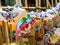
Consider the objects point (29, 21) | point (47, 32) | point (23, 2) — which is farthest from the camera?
point (23, 2)

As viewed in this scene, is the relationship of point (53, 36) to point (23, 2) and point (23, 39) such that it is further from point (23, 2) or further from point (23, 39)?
point (23, 2)

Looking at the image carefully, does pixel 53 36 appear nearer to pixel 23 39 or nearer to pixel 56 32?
pixel 56 32

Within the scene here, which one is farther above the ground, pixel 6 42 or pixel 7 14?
pixel 7 14

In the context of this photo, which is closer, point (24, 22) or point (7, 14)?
point (24, 22)

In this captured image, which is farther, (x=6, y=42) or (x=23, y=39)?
(x=23, y=39)

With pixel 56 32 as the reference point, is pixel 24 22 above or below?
above

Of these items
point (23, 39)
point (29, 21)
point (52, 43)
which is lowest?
point (52, 43)

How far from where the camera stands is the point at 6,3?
5.00 meters

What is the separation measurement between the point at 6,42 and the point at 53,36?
0.68 metres

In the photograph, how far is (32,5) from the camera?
5.94 meters

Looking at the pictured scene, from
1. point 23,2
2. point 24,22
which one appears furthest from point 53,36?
point 23,2

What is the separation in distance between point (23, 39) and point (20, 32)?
0.06 m

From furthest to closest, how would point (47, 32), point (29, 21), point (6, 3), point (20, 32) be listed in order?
point (6, 3), point (47, 32), point (29, 21), point (20, 32)

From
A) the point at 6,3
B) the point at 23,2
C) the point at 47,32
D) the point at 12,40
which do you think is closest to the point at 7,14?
the point at 12,40
